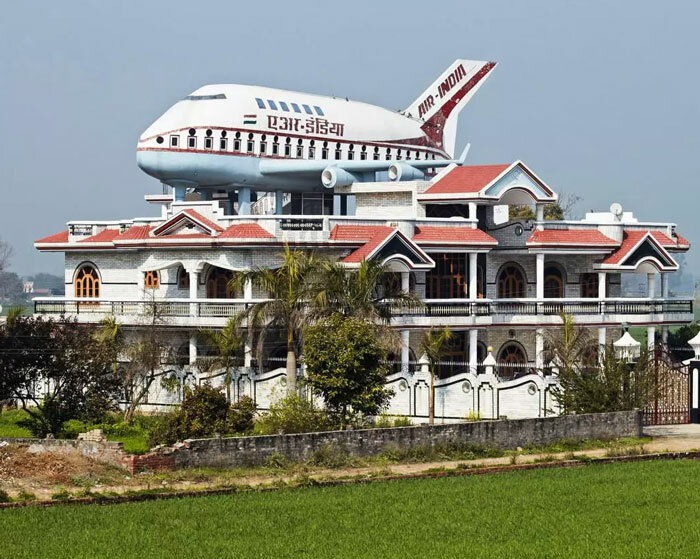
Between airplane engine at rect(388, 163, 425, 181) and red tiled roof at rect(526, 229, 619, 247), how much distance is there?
5.71 metres

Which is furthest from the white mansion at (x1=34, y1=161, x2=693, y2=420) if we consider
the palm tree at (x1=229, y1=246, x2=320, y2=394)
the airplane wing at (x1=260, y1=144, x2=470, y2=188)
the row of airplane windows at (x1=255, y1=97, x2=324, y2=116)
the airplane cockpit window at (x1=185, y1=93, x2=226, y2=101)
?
the airplane cockpit window at (x1=185, y1=93, x2=226, y2=101)

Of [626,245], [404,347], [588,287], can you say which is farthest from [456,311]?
[626,245]

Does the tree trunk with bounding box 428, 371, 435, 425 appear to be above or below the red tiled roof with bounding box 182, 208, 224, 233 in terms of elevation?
below

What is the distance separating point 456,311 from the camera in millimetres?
52156

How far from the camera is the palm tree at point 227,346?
4688 cm

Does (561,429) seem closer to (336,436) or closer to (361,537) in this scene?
(336,436)

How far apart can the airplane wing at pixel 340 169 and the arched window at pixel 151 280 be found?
7.17m

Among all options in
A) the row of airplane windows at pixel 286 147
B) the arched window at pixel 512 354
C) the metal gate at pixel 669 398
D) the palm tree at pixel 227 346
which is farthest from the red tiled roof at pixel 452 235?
the metal gate at pixel 669 398

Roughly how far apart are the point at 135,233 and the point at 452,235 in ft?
36.2

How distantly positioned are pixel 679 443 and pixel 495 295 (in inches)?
722

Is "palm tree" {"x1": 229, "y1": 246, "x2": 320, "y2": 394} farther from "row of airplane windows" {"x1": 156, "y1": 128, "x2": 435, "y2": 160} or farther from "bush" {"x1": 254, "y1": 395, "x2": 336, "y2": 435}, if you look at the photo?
"row of airplane windows" {"x1": 156, "y1": 128, "x2": 435, "y2": 160}

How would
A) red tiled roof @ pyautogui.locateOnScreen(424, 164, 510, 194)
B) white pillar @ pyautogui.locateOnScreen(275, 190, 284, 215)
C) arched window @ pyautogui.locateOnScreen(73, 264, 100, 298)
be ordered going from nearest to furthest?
red tiled roof @ pyautogui.locateOnScreen(424, 164, 510, 194) → arched window @ pyautogui.locateOnScreen(73, 264, 100, 298) → white pillar @ pyautogui.locateOnScreen(275, 190, 284, 215)

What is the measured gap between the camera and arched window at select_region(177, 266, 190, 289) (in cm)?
5291

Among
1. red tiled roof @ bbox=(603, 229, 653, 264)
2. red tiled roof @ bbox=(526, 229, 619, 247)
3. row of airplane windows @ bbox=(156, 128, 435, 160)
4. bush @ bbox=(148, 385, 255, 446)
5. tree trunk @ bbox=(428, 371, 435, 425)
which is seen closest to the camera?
bush @ bbox=(148, 385, 255, 446)
